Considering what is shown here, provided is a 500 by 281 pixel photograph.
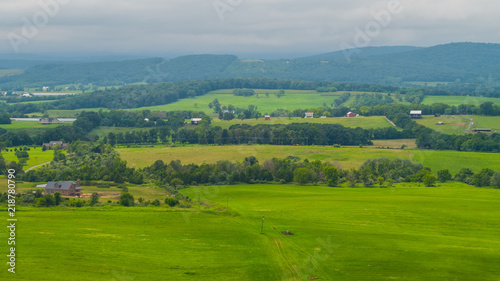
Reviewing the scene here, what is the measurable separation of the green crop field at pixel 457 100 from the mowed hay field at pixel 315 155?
69588 mm

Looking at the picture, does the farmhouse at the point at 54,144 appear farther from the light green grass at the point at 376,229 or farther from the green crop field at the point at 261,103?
the green crop field at the point at 261,103

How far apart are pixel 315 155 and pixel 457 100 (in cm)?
9156

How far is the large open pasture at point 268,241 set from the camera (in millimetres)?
39094

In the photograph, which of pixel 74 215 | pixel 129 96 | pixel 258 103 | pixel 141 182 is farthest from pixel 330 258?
pixel 129 96

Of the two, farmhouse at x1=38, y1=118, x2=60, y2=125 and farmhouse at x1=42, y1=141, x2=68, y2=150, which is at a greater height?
farmhouse at x1=38, y1=118, x2=60, y2=125

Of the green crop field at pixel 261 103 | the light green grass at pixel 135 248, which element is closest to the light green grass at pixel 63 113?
the green crop field at pixel 261 103

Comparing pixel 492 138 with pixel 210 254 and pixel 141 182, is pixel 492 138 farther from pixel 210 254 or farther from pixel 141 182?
pixel 210 254

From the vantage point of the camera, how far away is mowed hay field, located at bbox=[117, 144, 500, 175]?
96375 mm

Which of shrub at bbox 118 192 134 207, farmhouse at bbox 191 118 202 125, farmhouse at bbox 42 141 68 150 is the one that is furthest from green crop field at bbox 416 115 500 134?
farmhouse at bbox 42 141 68 150

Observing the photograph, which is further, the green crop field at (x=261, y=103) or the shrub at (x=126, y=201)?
the green crop field at (x=261, y=103)

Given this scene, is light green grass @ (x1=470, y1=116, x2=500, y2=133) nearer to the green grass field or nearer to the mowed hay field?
the mowed hay field

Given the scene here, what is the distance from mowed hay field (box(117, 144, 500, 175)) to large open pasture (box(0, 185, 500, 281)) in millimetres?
27134

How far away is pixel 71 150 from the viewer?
10975cm

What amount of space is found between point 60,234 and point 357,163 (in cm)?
6195
